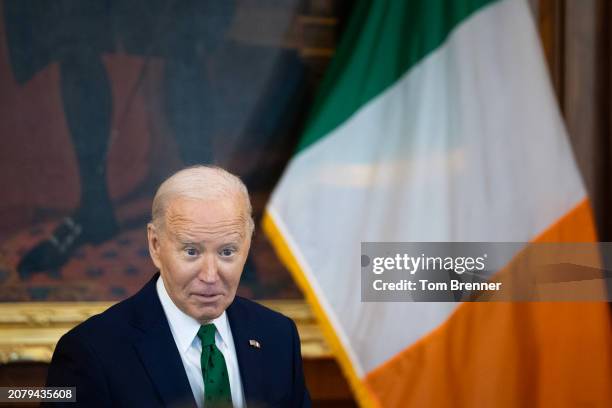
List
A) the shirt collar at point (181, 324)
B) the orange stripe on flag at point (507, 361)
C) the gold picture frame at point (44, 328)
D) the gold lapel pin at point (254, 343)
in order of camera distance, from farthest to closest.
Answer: the gold picture frame at point (44, 328) → the orange stripe on flag at point (507, 361) → the gold lapel pin at point (254, 343) → the shirt collar at point (181, 324)

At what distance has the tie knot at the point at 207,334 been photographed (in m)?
1.78

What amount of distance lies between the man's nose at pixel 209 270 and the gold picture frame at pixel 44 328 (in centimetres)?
204

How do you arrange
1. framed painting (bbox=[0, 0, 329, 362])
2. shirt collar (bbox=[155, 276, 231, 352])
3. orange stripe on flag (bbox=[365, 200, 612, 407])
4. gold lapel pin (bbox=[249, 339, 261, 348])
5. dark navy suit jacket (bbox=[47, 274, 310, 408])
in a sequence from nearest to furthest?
dark navy suit jacket (bbox=[47, 274, 310, 408])
shirt collar (bbox=[155, 276, 231, 352])
gold lapel pin (bbox=[249, 339, 261, 348])
orange stripe on flag (bbox=[365, 200, 612, 407])
framed painting (bbox=[0, 0, 329, 362])

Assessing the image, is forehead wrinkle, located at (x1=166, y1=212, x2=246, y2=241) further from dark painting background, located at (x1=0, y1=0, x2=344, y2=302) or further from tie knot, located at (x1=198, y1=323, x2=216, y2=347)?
dark painting background, located at (x1=0, y1=0, x2=344, y2=302)

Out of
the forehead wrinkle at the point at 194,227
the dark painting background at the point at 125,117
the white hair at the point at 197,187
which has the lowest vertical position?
the forehead wrinkle at the point at 194,227

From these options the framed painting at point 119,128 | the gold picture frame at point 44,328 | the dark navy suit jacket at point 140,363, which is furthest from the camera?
the framed painting at point 119,128

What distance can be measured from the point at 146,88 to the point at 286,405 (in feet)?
7.61

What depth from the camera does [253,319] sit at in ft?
6.48

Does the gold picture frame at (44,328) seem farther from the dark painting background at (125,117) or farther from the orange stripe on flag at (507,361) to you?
the orange stripe on flag at (507,361)

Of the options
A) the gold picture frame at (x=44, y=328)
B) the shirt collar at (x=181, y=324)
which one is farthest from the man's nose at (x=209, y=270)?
the gold picture frame at (x=44, y=328)

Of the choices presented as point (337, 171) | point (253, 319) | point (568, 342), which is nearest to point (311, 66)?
point (337, 171)

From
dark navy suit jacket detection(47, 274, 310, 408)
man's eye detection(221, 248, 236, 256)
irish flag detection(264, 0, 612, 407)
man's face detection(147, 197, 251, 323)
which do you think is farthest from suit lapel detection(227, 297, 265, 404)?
irish flag detection(264, 0, 612, 407)

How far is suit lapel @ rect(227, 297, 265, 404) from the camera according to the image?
5.91 ft

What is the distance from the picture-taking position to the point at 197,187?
1.71m
